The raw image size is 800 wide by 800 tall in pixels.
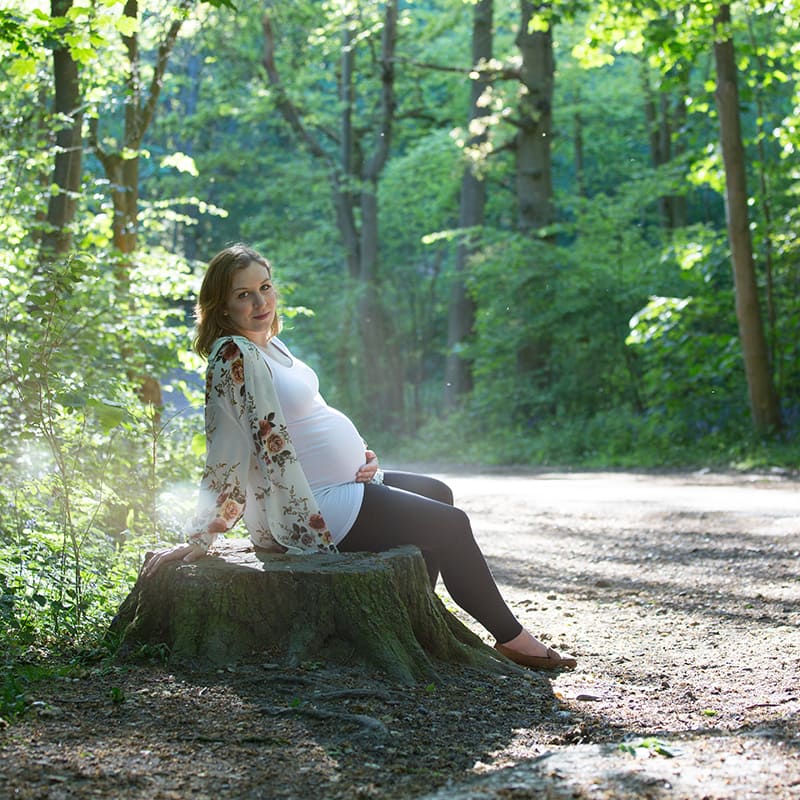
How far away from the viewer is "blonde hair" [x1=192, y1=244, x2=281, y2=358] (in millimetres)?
4863

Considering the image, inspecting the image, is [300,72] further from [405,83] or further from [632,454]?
[632,454]

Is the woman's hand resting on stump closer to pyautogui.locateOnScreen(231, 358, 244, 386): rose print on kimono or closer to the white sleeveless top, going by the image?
the white sleeveless top

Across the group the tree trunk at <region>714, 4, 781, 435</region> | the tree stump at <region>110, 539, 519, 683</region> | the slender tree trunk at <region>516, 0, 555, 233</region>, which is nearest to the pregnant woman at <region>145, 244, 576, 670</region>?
the tree stump at <region>110, 539, 519, 683</region>

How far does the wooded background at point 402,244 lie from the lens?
6586mm

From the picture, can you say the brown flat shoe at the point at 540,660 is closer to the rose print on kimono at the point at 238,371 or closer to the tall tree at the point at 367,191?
the rose print on kimono at the point at 238,371

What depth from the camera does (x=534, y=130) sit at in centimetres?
2117

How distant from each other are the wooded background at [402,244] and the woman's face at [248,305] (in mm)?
676

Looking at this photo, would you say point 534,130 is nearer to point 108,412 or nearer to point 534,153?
point 534,153

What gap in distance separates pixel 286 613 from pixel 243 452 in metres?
0.67

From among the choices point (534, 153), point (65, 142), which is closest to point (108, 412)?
point (65, 142)

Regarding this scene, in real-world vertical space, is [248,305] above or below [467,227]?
below

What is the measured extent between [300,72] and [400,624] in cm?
2802

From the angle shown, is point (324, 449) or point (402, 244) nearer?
point (324, 449)

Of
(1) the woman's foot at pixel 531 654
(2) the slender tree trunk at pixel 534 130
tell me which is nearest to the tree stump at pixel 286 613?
(1) the woman's foot at pixel 531 654
